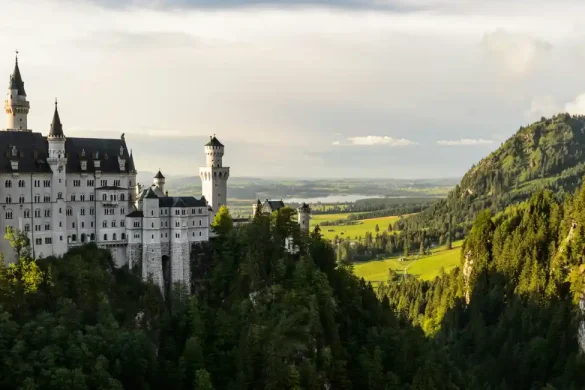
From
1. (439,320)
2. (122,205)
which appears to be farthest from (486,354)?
(122,205)

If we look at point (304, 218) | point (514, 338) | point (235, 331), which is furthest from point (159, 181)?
point (514, 338)

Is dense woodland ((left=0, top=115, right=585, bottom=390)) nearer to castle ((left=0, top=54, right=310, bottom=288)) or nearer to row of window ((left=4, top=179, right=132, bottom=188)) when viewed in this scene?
castle ((left=0, top=54, right=310, bottom=288))

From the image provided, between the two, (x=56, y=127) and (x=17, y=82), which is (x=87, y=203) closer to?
(x=56, y=127)

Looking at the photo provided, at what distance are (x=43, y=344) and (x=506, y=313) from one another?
328 ft

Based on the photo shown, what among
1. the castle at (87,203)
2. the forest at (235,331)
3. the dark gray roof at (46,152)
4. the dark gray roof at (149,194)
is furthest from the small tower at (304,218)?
the dark gray roof at (46,152)

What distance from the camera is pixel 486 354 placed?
13100 cm

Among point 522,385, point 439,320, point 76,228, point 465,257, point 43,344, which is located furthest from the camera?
point 465,257

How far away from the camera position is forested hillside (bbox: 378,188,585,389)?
401ft

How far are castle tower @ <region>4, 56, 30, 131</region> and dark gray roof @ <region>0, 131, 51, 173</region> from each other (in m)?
4.95

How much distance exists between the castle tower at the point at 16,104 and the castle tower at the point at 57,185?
8.07 meters

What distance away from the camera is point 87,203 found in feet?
308

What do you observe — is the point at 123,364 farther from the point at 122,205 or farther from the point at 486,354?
the point at 486,354

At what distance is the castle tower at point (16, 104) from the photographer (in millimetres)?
93225

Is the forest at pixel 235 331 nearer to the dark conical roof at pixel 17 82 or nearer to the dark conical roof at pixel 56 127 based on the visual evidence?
the dark conical roof at pixel 56 127
